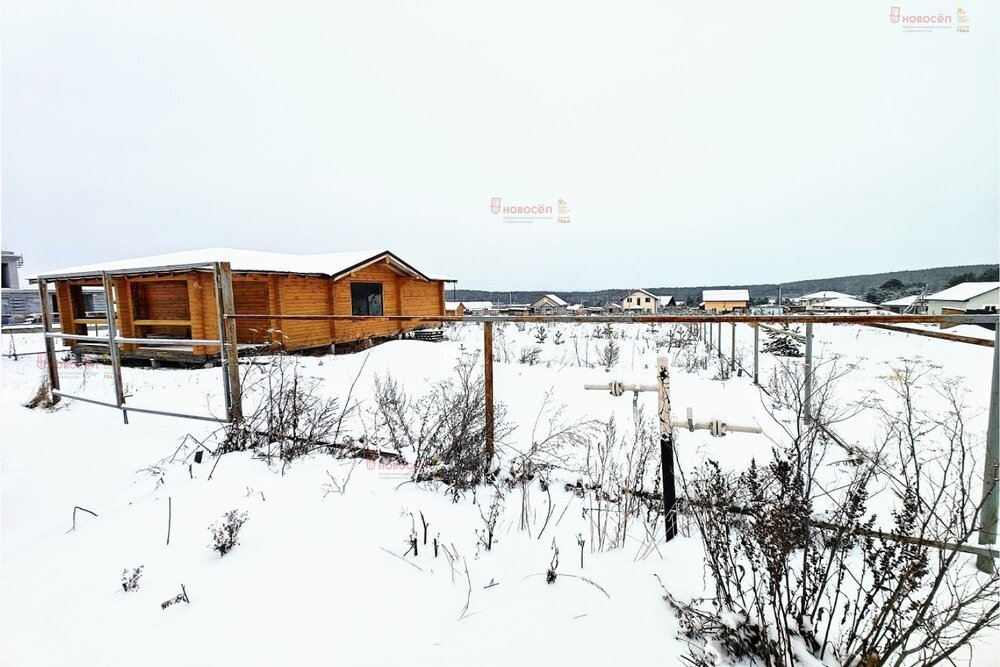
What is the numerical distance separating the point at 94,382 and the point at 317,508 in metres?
8.71

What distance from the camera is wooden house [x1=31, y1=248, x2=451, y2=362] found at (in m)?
11.2

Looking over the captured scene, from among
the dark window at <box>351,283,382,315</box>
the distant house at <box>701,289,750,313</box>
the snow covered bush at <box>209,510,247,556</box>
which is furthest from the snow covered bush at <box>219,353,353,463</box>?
the distant house at <box>701,289,750,313</box>

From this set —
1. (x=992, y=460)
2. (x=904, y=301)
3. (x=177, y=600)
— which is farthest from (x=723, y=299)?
(x=177, y=600)

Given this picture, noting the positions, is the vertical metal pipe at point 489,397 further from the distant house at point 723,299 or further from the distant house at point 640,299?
the distant house at point 640,299

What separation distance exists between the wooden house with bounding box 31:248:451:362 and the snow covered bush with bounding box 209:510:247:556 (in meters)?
8.32

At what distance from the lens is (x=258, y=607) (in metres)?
1.91

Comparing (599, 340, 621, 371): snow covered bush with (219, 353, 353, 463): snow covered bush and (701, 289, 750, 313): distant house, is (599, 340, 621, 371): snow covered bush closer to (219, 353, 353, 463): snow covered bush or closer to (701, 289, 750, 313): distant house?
(219, 353, 353, 463): snow covered bush

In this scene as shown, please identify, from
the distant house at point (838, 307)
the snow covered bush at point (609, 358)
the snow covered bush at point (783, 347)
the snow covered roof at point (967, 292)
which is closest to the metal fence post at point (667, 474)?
the snow covered bush at point (609, 358)

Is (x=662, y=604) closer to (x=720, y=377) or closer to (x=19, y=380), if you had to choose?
(x=720, y=377)

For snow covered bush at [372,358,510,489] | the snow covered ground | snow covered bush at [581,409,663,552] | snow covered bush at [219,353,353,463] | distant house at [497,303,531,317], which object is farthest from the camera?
snow covered bush at [219,353,353,463]

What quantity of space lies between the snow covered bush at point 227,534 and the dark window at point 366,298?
44.1ft

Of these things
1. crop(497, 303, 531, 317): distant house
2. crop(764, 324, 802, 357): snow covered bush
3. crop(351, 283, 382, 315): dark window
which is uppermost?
crop(351, 283, 382, 315): dark window

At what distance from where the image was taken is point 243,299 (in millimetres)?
13016

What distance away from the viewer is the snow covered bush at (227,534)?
2312 mm
